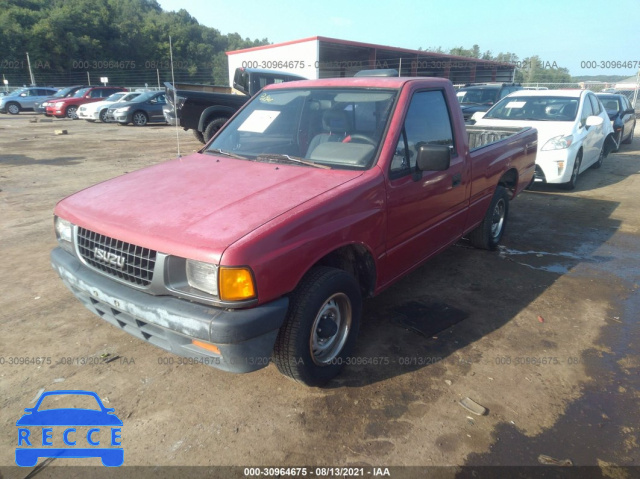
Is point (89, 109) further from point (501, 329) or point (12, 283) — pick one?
point (501, 329)

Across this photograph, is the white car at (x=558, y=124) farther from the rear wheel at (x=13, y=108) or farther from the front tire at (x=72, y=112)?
the rear wheel at (x=13, y=108)

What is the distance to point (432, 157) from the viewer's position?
2.96m

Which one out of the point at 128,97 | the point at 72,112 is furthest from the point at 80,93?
the point at 128,97

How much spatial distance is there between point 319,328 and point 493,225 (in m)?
3.14

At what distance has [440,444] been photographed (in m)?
2.32

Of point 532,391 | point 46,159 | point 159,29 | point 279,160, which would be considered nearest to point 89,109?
point 46,159

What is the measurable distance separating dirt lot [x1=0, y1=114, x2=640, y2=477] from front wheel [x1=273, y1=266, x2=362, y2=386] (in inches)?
6.9

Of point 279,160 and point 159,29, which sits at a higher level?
point 159,29

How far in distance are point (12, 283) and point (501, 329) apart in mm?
4314

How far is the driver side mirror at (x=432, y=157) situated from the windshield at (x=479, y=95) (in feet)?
35.3

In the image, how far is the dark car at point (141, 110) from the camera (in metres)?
18.3

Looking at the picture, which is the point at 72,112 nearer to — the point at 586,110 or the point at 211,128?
the point at 211,128

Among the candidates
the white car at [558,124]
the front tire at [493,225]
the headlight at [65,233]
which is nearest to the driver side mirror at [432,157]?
the front tire at [493,225]

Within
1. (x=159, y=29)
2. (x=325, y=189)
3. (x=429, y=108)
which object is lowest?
(x=325, y=189)
